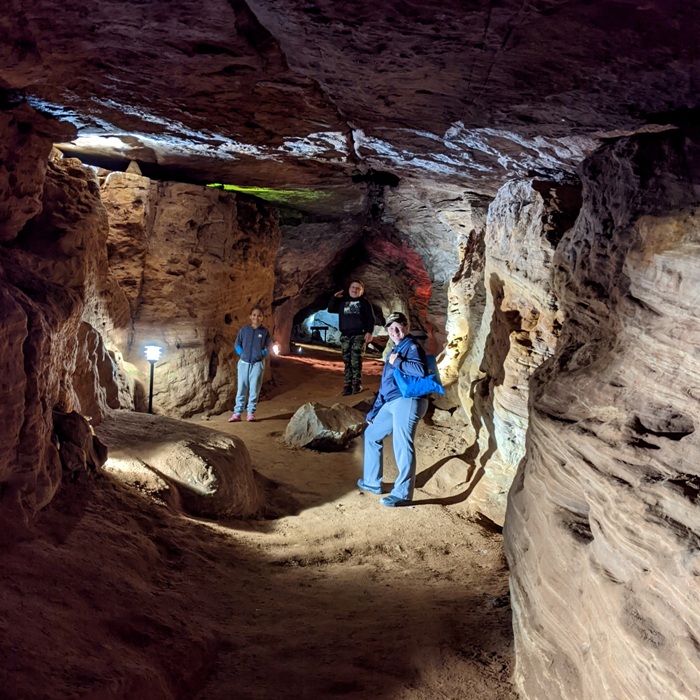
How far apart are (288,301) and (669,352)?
44.7ft

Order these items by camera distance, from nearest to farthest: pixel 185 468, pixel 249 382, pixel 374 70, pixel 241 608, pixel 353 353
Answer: pixel 374 70
pixel 241 608
pixel 185 468
pixel 249 382
pixel 353 353

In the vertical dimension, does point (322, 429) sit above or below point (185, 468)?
below

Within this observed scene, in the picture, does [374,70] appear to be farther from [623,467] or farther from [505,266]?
[505,266]

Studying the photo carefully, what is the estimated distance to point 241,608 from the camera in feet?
11.4

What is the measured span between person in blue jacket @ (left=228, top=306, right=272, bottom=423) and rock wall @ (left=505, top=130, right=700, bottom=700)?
5.92 metres

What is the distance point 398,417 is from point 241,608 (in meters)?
2.93

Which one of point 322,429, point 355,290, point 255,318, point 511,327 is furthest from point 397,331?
point 355,290

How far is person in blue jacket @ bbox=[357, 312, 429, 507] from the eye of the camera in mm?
5848

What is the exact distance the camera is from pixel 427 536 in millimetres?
5367

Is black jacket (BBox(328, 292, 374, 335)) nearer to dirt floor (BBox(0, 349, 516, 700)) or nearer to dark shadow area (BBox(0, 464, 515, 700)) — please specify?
dirt floor (BBox(0, 349, 516, 700))

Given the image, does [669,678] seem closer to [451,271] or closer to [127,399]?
[127,399]

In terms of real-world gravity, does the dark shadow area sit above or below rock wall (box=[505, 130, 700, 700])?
below

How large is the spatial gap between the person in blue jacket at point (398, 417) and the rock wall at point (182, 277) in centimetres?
392

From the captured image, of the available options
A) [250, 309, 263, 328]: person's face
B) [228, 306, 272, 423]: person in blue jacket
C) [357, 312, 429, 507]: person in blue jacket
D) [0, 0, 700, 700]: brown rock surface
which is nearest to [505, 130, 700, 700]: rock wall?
[0, 0, 700, 700]: brown rock surface
